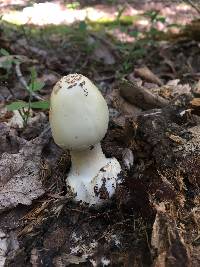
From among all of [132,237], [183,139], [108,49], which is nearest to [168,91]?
[183,139]

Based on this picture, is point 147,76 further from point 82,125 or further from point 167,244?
point 167,244

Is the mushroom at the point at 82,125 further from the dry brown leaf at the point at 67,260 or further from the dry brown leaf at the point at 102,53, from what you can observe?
the dry brown leaf at the point at 102,53

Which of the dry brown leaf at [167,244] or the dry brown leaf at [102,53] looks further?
the dry brown leaf at [102,53]

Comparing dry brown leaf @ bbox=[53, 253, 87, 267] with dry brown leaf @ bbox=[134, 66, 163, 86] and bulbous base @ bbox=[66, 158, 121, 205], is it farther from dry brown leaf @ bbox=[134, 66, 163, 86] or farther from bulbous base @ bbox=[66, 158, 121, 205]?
dry brown leaf @ bbox=[134, 66, 163, 86]

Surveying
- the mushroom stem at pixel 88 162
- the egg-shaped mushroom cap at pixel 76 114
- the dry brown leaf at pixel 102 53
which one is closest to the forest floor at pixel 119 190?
the mushroom stem at pixel 88 162

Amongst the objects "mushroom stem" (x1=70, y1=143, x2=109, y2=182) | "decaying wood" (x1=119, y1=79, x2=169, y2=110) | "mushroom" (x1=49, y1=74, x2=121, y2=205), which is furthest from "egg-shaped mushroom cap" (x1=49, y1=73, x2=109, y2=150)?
"decaying wood" (x1=119, y1=79, x2=169, y2=110)
